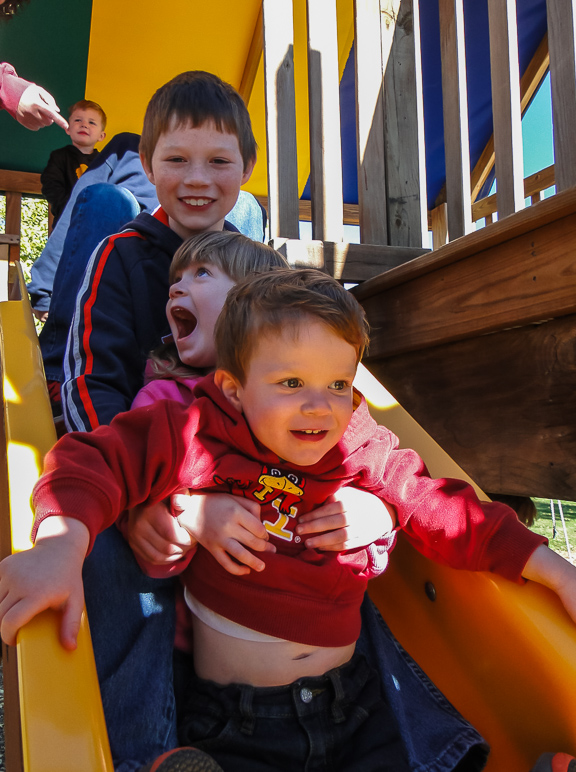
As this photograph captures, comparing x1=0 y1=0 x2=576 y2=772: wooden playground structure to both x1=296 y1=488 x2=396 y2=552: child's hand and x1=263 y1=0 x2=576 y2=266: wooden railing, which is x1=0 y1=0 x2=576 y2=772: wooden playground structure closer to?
x1=263 y1=0 x2=576 y2=266: wooden railing

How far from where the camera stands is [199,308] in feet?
4.13

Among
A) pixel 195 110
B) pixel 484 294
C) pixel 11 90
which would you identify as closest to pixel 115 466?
pixel 195 110

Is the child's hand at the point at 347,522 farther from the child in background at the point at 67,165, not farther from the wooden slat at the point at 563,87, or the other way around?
the child in background at the point at 67,165

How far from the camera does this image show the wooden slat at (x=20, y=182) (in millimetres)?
5277

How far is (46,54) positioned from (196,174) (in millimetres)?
3909

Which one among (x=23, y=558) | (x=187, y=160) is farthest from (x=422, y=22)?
(x=23, y=558)

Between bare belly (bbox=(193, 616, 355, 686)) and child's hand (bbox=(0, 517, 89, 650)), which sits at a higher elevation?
child's hand (bbox=(0, 517, 89, 650))

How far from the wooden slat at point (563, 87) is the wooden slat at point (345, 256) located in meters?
0.65

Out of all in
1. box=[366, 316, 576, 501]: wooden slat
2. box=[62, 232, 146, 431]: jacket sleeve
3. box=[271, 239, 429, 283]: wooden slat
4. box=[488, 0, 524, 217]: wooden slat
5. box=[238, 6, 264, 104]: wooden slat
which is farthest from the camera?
box=[238, 6, 264, 104]: wooden slat

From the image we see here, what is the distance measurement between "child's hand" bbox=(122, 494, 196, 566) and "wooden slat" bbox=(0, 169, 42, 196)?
5.02 m

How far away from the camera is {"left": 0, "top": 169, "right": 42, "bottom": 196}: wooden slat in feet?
17.3

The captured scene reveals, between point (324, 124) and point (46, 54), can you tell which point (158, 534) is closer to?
point (324, 124)

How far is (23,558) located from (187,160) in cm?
108

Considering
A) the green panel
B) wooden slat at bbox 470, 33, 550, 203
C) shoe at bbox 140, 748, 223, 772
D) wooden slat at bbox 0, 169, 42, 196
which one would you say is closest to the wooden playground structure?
→ shoe at bbox 140, 748, 223, 772
